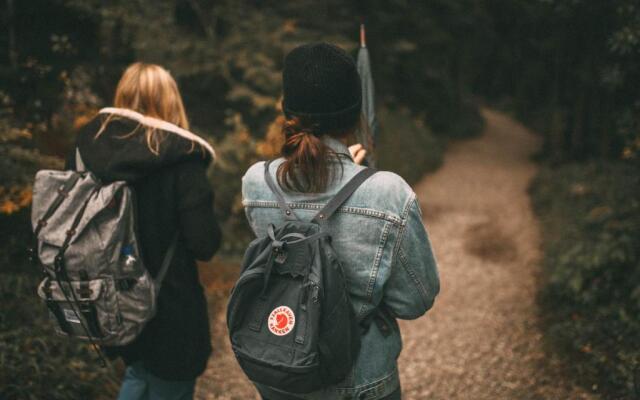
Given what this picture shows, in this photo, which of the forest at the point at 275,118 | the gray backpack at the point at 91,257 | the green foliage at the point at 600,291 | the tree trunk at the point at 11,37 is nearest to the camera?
the gray backpack at the point at 91,257

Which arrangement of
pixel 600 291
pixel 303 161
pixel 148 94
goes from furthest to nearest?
pixel 600 291, pixel 148 94, pixel 303 161

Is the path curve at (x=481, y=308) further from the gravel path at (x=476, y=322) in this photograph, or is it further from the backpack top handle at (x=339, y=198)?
the backpack top handle at (x=339, y=198)

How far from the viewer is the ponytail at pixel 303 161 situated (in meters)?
1.82

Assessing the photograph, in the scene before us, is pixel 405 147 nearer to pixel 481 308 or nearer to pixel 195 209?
pixel 481 308

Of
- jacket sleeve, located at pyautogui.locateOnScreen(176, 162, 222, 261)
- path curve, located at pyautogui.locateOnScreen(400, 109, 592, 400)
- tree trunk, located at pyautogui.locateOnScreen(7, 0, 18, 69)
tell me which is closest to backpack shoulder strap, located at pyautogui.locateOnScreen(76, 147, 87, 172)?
jacket sleeve, located at pyautogui.locateOnScreen(176, 162, 222, 261)

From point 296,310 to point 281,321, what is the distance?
0.22ft

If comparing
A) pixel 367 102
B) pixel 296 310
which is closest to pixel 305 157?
pixel 296 310

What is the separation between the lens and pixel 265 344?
5.79ft

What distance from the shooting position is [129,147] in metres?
2.54

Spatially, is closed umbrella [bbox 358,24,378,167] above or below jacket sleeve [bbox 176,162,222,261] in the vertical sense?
above

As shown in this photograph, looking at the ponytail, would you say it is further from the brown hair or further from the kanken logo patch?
the kanken logo patch

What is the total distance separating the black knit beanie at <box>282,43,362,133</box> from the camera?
1.77 m

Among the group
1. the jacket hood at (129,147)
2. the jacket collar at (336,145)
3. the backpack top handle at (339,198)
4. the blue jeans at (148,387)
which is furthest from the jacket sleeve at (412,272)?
the blue jeans at (148,387)

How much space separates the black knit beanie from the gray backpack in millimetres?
1086
